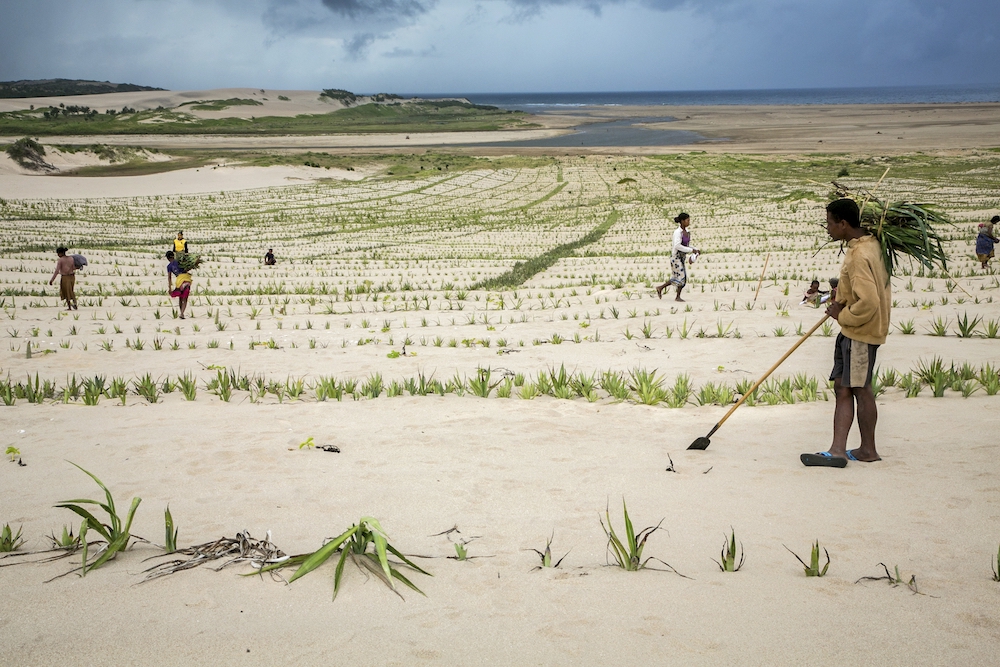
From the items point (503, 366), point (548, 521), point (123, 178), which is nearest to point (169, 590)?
point (548, 521)

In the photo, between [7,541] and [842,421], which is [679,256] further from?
[7,541]

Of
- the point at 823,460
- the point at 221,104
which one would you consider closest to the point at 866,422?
the point at 823,460

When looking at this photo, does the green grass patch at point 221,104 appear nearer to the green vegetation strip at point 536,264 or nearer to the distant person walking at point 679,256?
the green vegetation strip at point 536,264

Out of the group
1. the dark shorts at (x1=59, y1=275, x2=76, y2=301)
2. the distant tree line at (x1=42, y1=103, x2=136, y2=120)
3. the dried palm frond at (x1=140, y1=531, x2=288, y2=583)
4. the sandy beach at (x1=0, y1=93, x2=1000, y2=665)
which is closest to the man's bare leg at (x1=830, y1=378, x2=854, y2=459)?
the sandy beach at (x1=0, y1=93, x2=1000, y2=665)

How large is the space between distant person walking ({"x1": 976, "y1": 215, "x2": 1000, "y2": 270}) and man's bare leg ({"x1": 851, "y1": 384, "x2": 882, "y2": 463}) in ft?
42.0

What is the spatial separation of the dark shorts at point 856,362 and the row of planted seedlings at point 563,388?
1.73m

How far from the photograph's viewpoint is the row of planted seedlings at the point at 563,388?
6.73m

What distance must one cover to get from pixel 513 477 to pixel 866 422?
7.80 feet

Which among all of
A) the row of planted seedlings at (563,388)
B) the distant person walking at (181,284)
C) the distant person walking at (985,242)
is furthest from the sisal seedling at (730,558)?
the distant person walking at (985,242)

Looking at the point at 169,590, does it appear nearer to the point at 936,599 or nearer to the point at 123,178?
the point at 936,599

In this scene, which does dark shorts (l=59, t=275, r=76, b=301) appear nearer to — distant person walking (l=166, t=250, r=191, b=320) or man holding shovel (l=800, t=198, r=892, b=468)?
distant person walking (l=166, t=250, r=191, b=320)

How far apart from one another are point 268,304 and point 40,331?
4008 mm

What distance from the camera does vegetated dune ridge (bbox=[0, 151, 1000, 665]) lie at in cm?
317

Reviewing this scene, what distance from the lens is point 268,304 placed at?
1474 cm
